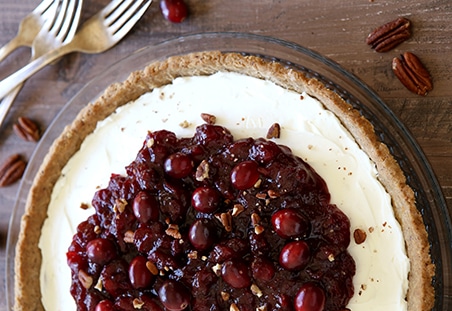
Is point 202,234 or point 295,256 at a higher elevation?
point 202,234

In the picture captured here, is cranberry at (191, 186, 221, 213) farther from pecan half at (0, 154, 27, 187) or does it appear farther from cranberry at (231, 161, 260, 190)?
pecan half at (0, 154, 27, 187)

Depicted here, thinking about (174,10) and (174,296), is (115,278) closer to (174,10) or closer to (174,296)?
(174,296)

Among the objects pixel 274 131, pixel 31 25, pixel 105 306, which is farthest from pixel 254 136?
pixel 31 25

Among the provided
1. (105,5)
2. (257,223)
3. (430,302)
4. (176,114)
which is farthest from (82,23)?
(430,302)

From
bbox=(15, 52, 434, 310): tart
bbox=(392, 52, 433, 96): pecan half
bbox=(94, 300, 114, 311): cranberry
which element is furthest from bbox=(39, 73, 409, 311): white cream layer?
bbox=(392, 52, 433, 96): pecan half

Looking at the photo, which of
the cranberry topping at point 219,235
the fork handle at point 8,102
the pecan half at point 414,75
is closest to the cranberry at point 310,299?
the cranberry topping at point 219,235

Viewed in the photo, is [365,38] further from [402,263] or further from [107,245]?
[107,245]
